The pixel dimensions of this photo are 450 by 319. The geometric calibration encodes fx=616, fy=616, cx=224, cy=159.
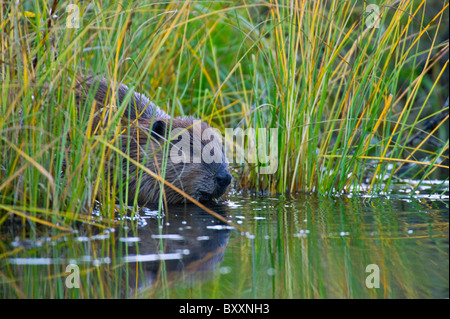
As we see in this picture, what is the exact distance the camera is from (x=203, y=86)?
632 centimetres

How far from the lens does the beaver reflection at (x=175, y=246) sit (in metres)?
2.29

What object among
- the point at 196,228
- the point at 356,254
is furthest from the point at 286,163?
the point at 356,254

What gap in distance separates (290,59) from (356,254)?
1857 mm

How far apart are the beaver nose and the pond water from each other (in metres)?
0.55

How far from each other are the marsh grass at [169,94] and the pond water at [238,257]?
92 mm

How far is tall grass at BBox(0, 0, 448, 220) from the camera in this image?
278 centimetres

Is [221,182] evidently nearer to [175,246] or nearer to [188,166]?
[188,166]

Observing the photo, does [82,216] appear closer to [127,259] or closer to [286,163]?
[127,259]

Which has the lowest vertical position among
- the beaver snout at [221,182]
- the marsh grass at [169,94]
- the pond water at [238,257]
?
the pond water at [238,257]

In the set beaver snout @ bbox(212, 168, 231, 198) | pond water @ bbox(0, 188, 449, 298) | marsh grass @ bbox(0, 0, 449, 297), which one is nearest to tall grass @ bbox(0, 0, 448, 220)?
marsh grass @ bbox(0, 0, 449, 297)

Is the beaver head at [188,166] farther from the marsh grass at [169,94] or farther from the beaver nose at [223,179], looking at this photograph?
the marsh grass at [169,94]

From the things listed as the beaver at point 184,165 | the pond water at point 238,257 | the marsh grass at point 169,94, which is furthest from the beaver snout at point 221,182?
the pond water at point 238,257

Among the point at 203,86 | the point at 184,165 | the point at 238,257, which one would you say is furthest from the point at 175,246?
the point at 203,86

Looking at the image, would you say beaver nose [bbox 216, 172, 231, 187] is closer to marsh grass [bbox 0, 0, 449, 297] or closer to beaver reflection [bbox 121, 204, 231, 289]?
marsh grass [bbox 0, 0, 449, 297]
